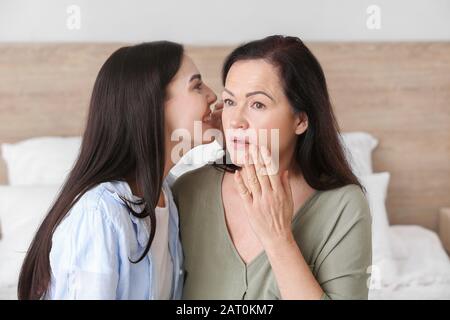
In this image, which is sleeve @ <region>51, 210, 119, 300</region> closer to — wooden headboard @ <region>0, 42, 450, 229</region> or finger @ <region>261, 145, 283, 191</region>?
finger @ <region>261, 145, 283, 191</region>

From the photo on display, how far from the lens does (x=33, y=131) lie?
1955mm

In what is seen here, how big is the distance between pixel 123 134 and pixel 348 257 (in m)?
0.42

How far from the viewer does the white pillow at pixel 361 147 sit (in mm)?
1880

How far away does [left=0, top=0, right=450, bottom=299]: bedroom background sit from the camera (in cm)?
170

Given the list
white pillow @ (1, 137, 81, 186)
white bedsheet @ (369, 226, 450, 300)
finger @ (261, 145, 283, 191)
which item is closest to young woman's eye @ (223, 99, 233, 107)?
finger @ (261, 145, 283, 191)

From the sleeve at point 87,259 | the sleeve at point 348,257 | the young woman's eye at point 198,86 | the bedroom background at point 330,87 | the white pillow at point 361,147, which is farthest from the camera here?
the white pillow at point 361,147

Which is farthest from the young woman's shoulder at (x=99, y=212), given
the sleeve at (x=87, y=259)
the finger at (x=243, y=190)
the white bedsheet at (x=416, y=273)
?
the white bedsheet at (x=416, y=273)

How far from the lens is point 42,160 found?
1795mm

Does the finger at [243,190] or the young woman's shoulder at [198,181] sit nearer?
the finger at [243,190]

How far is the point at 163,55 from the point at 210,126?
0.63 feet

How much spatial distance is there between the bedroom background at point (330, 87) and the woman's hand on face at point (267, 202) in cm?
77

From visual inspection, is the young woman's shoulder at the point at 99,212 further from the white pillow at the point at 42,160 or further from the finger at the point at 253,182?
the white pillow at the point at 42,160
